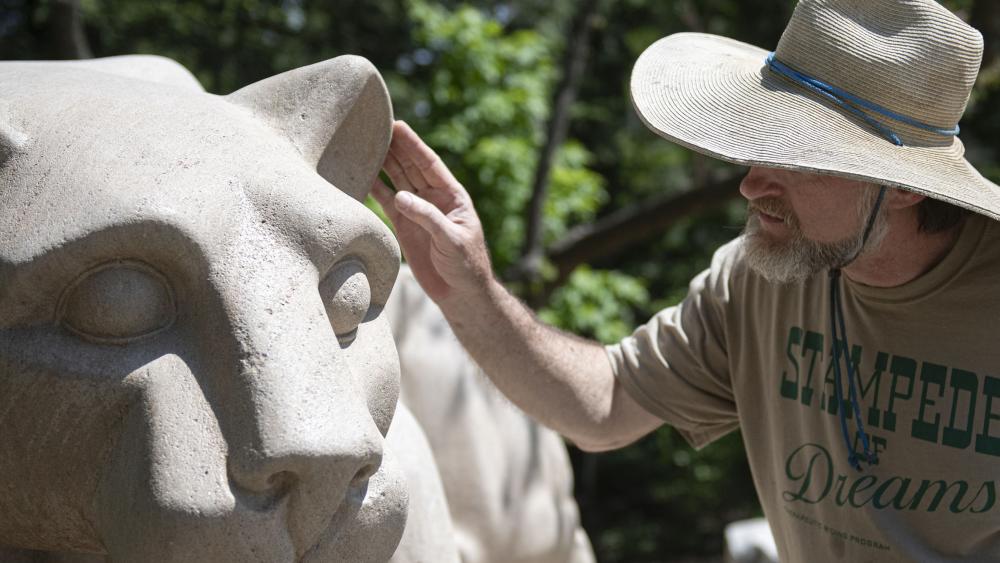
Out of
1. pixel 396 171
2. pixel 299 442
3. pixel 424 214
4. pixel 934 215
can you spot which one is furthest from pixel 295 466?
pixel 934 215

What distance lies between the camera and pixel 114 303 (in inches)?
62.7

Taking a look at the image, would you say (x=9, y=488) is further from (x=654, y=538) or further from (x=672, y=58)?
(x=654, y=538)

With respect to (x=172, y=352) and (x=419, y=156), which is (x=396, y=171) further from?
(x=172, y=352)

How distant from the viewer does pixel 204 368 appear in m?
1.62

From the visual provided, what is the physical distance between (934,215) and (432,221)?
42.3 inches

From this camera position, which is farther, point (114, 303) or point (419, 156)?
point (419, 156)

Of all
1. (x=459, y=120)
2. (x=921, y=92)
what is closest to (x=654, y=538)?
(x=459, y=120)

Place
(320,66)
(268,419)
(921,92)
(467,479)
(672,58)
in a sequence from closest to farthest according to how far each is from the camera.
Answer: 1. (268,419)
2. (320,66)
3. (921,92)
4. (672,58)
5. (467,479)

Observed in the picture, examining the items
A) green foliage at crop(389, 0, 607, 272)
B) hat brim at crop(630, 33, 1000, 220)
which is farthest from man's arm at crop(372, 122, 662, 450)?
green foliage at crop(389, 0, 607, 272)

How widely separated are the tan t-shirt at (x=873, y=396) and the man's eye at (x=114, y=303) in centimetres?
154

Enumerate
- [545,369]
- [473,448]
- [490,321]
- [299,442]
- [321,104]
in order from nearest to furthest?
[299,442]
[321,104]
[490,321]
[545,369]
[473,448]

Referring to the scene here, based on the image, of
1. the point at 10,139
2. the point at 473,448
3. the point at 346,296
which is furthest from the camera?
the point at 473,448

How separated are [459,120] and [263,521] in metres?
4.77

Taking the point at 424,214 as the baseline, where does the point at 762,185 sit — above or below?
above
